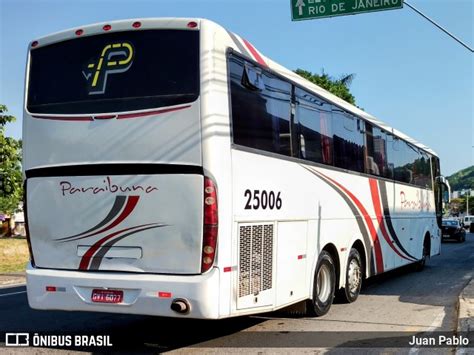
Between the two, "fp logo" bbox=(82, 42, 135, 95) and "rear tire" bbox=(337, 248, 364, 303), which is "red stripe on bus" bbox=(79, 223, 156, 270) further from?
"rear tire" bbox=(337, 248, 364, 303)

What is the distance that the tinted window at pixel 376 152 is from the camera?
11.3m

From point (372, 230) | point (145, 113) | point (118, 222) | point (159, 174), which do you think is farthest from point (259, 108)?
point (372, 230)

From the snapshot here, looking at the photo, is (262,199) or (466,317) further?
(466,317)

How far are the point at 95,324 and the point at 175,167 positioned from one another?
3442 mm

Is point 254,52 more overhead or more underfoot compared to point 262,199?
more overhead

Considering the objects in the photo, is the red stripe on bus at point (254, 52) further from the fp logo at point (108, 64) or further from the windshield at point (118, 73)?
the fp logo at point (108, 64)

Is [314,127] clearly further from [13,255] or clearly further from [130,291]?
[13,255]

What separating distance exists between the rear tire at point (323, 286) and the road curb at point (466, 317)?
1.90 m

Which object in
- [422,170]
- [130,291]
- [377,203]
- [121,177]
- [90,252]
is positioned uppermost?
[422,170]

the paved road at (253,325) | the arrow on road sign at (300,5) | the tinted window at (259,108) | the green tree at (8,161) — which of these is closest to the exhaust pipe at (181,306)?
the paved road at (253,325)

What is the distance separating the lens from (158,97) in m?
6.12

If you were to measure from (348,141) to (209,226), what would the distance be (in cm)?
503

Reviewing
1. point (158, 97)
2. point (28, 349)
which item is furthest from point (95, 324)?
point (158, 97)

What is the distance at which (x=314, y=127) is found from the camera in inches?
338
